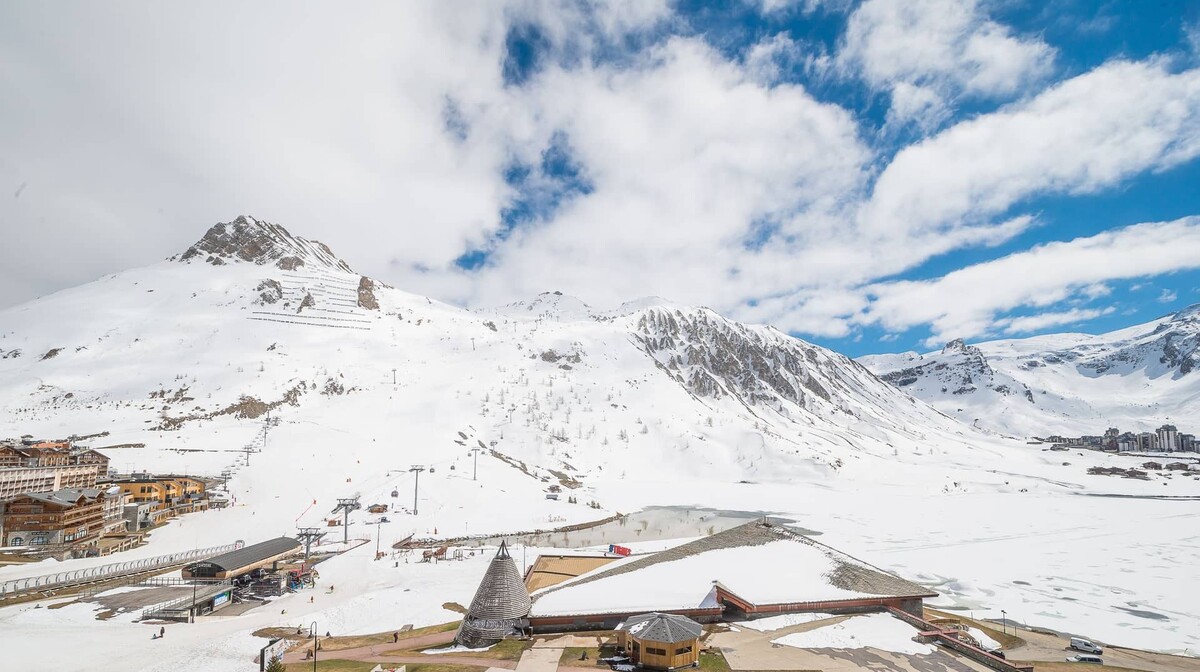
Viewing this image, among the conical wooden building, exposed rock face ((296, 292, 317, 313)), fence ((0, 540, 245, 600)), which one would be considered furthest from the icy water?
exposed rock face ((296, 292, 317, 313))

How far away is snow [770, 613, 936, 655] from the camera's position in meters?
31.2

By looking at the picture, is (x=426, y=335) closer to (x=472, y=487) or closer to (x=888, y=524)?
(x=472, y=487)

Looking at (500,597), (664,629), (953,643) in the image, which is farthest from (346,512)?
(953,643)

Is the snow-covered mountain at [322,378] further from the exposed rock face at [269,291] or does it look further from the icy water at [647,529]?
the icy water at [647,529]

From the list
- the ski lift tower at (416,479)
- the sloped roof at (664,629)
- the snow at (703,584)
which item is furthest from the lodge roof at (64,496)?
the sloped roof at (664,629)

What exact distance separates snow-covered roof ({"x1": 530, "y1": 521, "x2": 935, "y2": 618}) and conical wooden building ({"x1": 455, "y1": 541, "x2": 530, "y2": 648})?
1265 millimetres

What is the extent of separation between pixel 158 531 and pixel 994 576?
9019cm

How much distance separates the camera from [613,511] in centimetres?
9012

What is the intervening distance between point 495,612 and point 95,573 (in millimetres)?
41382

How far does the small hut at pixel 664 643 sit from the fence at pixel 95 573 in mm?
48367

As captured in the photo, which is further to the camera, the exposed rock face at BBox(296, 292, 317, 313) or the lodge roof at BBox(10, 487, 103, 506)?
the exposed rock face at BBox(296, 292, 317, 313)

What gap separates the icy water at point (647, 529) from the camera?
69438 mm

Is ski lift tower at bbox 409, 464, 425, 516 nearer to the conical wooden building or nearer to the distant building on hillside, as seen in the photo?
the distant building on hillside

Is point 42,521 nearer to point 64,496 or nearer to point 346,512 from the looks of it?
point 64,496
